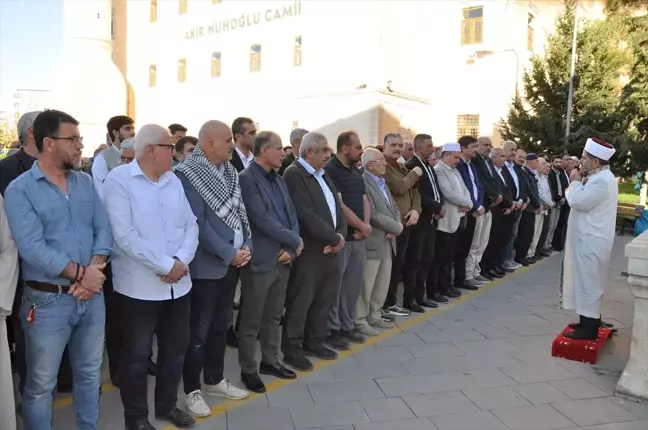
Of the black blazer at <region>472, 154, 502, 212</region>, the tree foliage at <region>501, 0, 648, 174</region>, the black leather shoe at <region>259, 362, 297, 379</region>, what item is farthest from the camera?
the tree foliage at <region>501, 0, 648, 174</region>

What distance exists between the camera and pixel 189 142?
5.65m

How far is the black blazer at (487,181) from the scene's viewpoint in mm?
7980

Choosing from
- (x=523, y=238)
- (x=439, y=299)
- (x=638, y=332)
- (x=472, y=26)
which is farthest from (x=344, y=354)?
(x=472, y=26)

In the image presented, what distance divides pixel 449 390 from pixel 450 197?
3.08 metres

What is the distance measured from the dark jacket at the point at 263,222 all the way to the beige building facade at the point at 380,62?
15.6 metres

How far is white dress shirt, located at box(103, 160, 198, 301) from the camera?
3250mm

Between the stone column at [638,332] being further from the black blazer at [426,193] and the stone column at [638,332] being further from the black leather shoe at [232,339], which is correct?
the black leather shoe at [232,339]

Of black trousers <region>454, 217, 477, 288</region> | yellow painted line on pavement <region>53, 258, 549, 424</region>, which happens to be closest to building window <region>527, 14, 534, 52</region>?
yellow painted line on pavement <region>53, 258, 549, 424</region>

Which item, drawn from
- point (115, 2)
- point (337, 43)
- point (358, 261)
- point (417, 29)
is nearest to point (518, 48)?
point (417, 29)

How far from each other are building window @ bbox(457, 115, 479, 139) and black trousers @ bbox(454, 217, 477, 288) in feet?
47.2

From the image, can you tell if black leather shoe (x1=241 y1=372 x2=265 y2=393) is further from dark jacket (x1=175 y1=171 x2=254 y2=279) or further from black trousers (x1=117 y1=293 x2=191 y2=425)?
dark jacket (x1=175 y1=171 x2=254 y2=279)

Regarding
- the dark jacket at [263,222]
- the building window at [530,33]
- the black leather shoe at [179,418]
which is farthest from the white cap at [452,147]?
the building window at [530,33]

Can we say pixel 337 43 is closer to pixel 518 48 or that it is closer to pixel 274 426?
pixel 518 48

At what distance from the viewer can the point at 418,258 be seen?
21.5 ft
